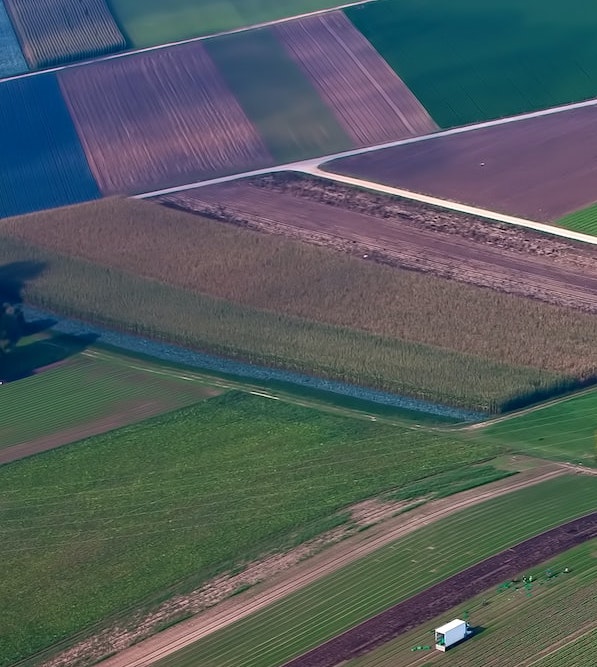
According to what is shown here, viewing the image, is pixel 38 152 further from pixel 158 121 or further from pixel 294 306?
pixel 294 306

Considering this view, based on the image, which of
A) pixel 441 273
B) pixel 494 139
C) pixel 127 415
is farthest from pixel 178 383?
pixel 494 139

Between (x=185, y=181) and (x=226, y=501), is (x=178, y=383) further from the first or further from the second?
(x=185, y=181)

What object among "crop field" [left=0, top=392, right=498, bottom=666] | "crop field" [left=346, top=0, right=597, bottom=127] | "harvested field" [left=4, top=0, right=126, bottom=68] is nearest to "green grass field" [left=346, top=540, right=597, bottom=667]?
"crop field" [left=0, top=392, right=498, bottom=666]

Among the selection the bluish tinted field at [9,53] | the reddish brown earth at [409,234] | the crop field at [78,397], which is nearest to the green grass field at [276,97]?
the reddish brown earth at [409,234]

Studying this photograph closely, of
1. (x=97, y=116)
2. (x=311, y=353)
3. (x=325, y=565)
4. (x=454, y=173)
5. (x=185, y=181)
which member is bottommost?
(x=325, y=565)

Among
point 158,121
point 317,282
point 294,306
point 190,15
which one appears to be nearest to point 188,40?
point 190,15

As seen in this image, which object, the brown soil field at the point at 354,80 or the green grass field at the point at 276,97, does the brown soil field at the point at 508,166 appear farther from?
the green grass field at the point at 276,97

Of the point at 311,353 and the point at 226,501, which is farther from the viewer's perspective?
the point at 311,353
